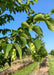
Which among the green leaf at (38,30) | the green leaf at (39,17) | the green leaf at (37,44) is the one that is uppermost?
the green leaf at (39,17)

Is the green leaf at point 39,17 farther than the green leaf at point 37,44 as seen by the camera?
Yes

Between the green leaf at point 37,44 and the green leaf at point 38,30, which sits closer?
the green leaf at point 37,44

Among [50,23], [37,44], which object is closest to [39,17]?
[50,23]

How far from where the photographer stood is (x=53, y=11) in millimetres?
1689

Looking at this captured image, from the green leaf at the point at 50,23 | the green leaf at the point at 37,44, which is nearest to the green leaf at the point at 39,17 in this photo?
the green leaf at the point at 50,23

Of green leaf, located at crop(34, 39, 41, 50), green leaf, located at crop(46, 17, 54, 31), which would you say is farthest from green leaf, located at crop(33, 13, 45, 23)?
green leaf, located at crop(34, 39, 41, 50)

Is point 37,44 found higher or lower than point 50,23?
lower

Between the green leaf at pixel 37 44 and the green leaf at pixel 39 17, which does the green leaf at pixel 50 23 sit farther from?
the green leaf at pixel 37 44

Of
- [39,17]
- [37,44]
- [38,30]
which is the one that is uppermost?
[39,17]

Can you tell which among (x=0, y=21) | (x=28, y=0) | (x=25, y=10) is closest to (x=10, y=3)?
(x=28, y=0)

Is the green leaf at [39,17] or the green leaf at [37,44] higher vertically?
the green leaf at [39,17]

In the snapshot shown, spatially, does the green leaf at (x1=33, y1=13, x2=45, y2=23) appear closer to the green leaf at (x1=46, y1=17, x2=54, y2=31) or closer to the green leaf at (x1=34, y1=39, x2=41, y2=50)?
the green leaf at (x1=46, y1=17, x2=54, y2=31)

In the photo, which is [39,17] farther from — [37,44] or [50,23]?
[37,44]

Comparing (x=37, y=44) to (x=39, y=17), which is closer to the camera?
(x=37, y=44)
